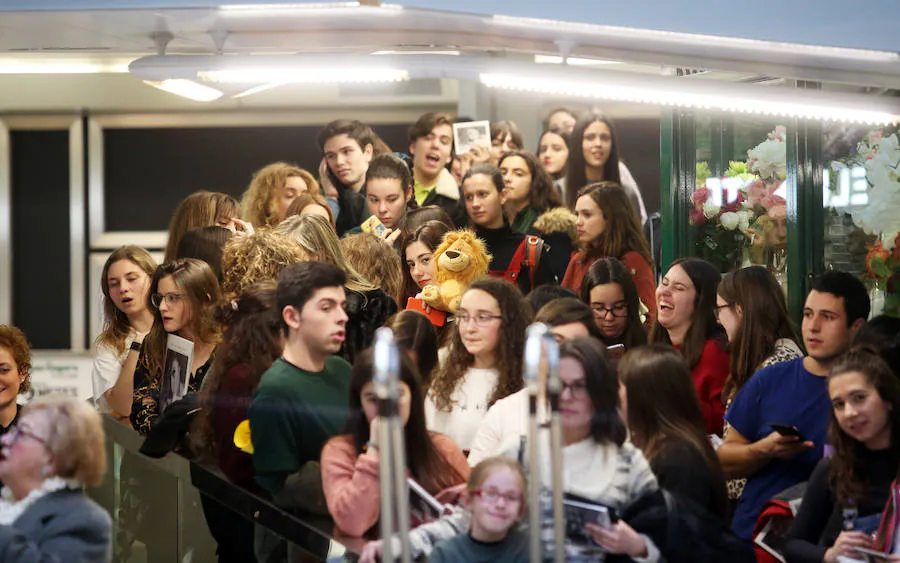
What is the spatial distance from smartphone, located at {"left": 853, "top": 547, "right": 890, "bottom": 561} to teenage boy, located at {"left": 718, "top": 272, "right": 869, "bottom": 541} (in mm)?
197

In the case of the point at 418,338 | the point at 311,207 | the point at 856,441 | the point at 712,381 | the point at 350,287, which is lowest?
the point at 856,441

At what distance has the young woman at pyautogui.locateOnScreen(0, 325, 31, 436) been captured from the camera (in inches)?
102

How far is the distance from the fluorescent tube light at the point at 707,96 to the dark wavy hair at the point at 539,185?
42cm

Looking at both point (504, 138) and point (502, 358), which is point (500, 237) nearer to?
point (504, 138)

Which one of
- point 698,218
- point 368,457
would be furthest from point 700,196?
point 368,457

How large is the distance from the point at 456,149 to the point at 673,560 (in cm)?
141

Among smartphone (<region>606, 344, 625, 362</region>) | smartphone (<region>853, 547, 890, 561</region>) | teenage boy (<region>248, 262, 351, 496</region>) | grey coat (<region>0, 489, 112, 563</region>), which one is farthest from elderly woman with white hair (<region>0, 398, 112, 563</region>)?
smartphone (<region>853, 547, 890, 561</region>)

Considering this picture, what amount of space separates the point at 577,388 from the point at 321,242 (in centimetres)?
76

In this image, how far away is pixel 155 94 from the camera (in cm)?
279

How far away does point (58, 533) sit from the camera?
7.96 feet

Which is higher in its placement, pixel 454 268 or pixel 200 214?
pixel 200 214

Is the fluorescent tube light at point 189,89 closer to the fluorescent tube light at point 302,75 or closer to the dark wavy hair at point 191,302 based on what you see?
the fluorescent tube light at point 302,75

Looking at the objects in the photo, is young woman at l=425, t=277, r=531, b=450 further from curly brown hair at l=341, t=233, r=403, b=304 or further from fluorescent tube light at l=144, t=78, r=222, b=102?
fluorescent tube light at l=144, t=78, r=222, b=102

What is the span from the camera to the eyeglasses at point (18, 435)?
242cm
